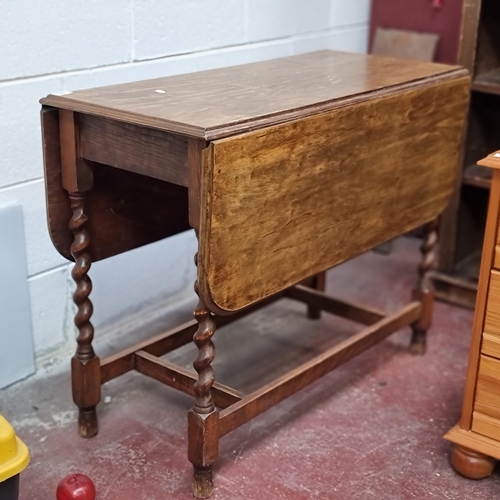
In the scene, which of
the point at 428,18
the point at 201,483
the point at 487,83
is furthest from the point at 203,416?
the point at 428,18

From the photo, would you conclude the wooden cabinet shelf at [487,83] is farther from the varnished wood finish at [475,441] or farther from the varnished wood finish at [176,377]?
the varnished wood finish at [176,377]

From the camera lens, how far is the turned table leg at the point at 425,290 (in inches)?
102

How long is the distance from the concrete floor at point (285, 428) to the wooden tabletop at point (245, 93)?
2.92ft

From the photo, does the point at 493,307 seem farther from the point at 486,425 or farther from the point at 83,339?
the point at 83,339

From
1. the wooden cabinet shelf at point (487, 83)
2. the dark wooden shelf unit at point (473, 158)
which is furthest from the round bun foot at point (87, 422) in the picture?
the wooden cabinet shelf at point (487, 83)

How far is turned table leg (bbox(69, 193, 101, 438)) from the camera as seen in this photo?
1.97 metres

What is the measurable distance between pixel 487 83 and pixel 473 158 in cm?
31

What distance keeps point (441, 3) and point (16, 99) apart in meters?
1.92

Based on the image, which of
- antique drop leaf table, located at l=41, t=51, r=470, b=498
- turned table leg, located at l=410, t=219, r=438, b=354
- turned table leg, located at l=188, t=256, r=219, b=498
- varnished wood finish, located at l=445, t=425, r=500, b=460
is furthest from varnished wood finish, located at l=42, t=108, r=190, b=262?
varnished wood finish, located at l=445, t=425, r=500, b=460

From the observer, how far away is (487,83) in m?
2.80

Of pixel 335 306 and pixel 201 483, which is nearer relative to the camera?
pixel 201 483

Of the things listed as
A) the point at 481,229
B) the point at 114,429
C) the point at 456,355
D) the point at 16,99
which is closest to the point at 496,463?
the point at 456,355

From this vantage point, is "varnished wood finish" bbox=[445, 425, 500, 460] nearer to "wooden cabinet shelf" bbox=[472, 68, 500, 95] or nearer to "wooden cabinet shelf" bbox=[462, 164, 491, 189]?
"wooden cabinet shelf" bbox=[462, 164, 491, 189]

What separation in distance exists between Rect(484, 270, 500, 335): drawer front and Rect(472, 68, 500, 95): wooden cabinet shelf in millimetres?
1121
